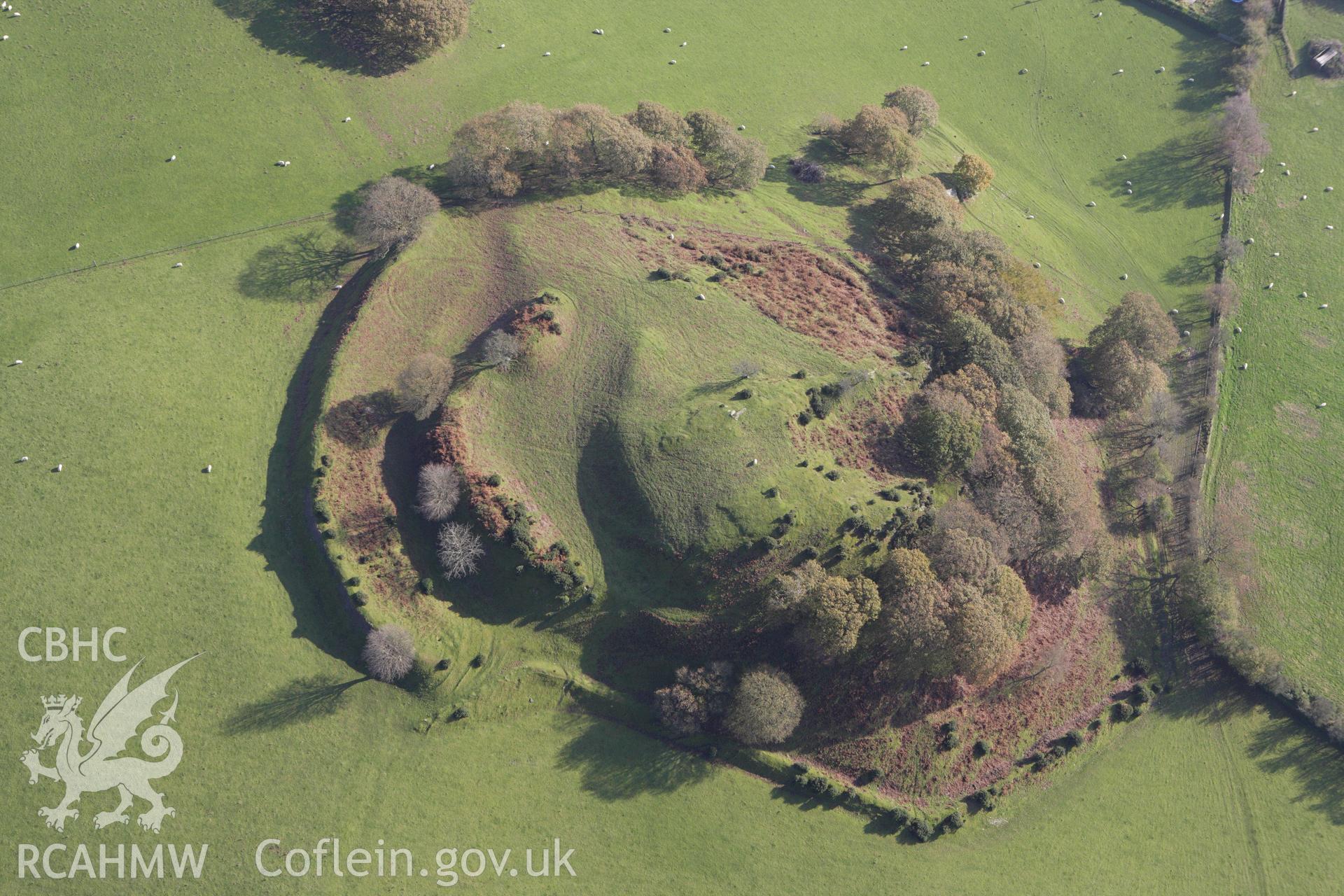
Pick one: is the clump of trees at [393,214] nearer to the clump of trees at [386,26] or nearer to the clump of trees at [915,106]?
the clump of trees at [386,26]

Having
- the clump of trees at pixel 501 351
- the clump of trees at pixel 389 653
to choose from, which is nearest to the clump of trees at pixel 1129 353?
the clump of trees at pixel 501 351

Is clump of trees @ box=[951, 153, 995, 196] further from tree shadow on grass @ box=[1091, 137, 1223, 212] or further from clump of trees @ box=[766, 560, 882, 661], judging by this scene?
clump of trees @ box=[766, 560, 882, 661]

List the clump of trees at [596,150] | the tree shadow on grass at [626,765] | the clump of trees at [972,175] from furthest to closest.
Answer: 1. the clump of trees at [972,175]
2. the clump of trees at [596,150]
3. the tree shadow on grass at [626,765]

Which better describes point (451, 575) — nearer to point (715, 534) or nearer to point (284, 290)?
point (715, 534)

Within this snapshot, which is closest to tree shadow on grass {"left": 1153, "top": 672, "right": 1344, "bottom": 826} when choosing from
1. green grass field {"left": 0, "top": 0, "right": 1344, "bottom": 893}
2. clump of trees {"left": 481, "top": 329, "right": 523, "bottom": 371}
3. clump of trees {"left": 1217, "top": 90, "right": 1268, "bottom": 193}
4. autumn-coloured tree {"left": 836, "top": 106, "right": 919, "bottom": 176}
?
green grass field {"left": 0, "top": 0, "right": 1344, "bottom": 893}

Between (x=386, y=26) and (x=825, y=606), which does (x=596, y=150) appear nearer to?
(x=386, y=26)

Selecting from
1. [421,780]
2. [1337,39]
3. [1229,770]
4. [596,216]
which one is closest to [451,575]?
[421,780]
